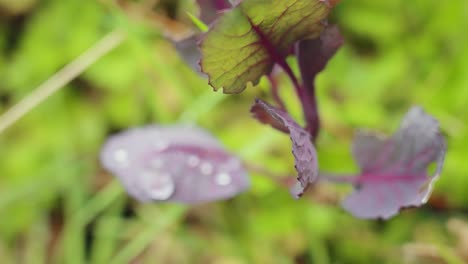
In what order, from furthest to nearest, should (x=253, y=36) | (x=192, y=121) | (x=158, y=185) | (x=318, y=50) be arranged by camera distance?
1. (x=192, y=121)
2. (x=158, y=185)
3. (x=318, y=50)
4. (x=253, y=36)

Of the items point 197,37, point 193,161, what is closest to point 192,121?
point 193,161

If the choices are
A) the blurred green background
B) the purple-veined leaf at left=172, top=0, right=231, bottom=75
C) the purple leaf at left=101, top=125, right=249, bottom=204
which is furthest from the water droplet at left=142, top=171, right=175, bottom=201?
the blurred green background

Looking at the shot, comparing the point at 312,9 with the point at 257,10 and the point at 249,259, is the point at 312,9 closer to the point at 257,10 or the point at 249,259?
the point at 257,10

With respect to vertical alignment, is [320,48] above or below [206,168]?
above

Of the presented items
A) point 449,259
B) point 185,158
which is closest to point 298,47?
point 185,158

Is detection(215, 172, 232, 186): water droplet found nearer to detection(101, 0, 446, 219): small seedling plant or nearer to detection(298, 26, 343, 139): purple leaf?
detection(101, 0, 446, 219): small seedling plant

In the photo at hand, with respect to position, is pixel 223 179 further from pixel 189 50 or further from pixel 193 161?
pixel 189 50
